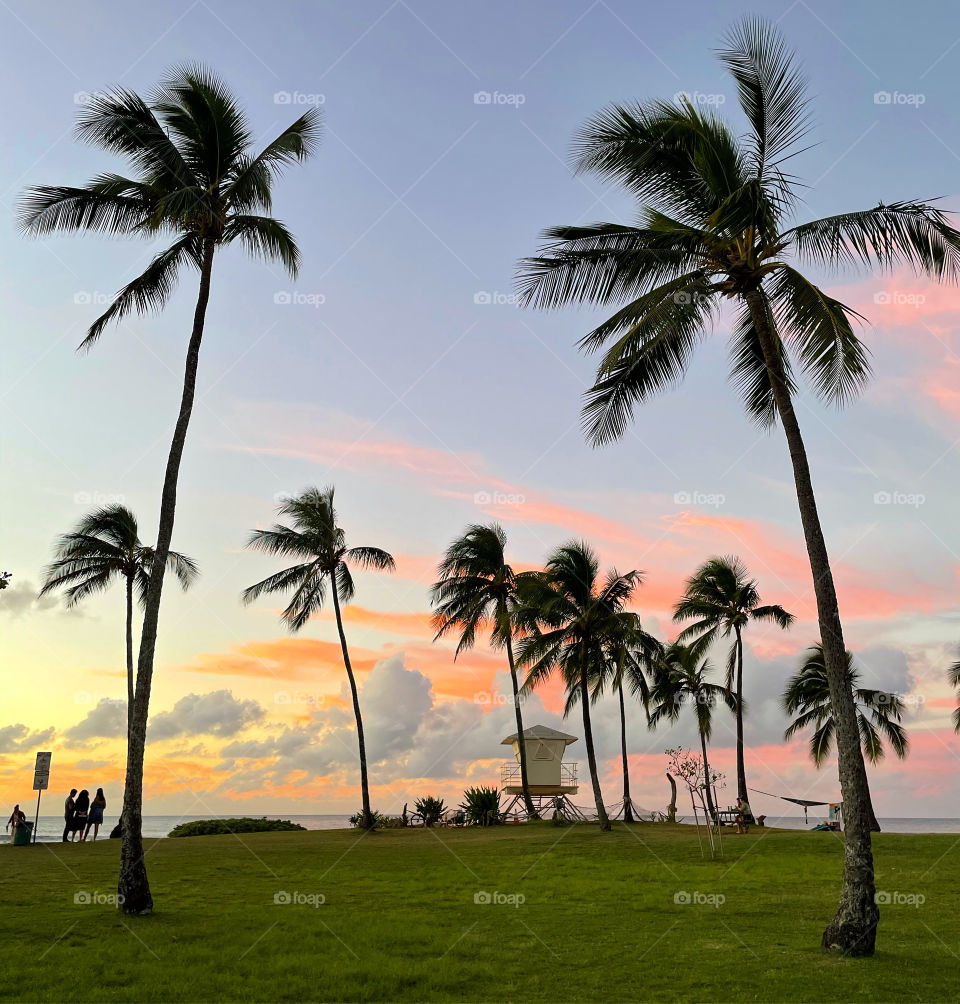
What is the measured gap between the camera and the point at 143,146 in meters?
16.3

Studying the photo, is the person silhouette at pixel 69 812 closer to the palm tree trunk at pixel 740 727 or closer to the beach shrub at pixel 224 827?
the beach shrub at pixel 224 827

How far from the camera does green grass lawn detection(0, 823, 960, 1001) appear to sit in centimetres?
1019

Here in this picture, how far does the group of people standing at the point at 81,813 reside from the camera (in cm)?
3055

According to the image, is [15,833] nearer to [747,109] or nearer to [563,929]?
[563,929]

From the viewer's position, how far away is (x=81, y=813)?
3091 cm

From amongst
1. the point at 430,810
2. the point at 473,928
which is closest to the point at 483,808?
the point at 430,810

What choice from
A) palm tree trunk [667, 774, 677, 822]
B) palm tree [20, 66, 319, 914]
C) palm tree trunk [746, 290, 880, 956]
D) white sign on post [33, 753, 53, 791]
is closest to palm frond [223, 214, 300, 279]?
palm tree [20, 66, 319, 914]

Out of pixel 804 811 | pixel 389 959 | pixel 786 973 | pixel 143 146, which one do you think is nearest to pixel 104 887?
pixel 389 959

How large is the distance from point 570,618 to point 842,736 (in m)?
21.4

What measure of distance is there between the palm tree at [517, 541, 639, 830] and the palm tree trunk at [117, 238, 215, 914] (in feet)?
62.4

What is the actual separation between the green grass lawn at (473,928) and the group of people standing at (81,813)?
19.8 ft

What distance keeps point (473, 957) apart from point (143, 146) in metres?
14.6

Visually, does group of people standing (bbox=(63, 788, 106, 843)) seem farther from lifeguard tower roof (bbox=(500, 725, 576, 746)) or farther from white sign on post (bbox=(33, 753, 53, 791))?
lifeguard tower roof (bbox=(500, 725, 576, 746))

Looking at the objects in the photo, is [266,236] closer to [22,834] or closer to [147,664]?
[147,664]
